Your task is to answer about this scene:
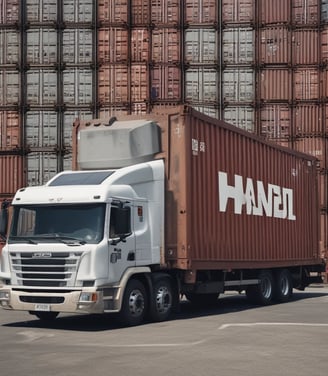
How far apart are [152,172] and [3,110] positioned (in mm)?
23916

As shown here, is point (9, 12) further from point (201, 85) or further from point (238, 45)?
point (238, 45)

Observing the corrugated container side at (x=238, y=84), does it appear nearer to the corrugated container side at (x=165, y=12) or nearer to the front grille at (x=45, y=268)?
the corrugated container side at (x=165, y=12)

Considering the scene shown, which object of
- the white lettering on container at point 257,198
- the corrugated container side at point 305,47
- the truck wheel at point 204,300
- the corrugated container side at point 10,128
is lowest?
the truck wheel at point 204,300

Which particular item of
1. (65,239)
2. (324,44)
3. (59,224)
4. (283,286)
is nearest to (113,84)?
(324,44)

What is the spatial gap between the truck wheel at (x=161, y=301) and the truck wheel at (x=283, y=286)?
207 inches

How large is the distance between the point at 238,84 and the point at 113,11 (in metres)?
7.28

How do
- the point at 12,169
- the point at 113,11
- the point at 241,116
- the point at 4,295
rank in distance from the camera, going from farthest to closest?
the point at 113,11 → the point at 241,116 → the point at 12,169 → the point at 4,295

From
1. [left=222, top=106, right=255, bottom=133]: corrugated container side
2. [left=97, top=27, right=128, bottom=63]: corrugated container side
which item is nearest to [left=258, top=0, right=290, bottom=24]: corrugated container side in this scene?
[left=222, top=106, right=255, bottom=133]: corrugated container side

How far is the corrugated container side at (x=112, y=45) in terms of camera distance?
37531 mm

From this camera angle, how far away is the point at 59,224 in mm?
13898

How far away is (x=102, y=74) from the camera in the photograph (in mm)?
37500

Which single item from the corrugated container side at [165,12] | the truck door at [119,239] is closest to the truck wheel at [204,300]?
the truck door at [119,239]

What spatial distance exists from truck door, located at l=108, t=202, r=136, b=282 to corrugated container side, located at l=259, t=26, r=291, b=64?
2502 centimetres

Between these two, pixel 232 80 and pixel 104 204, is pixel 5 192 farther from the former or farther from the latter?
pixel 104 204
